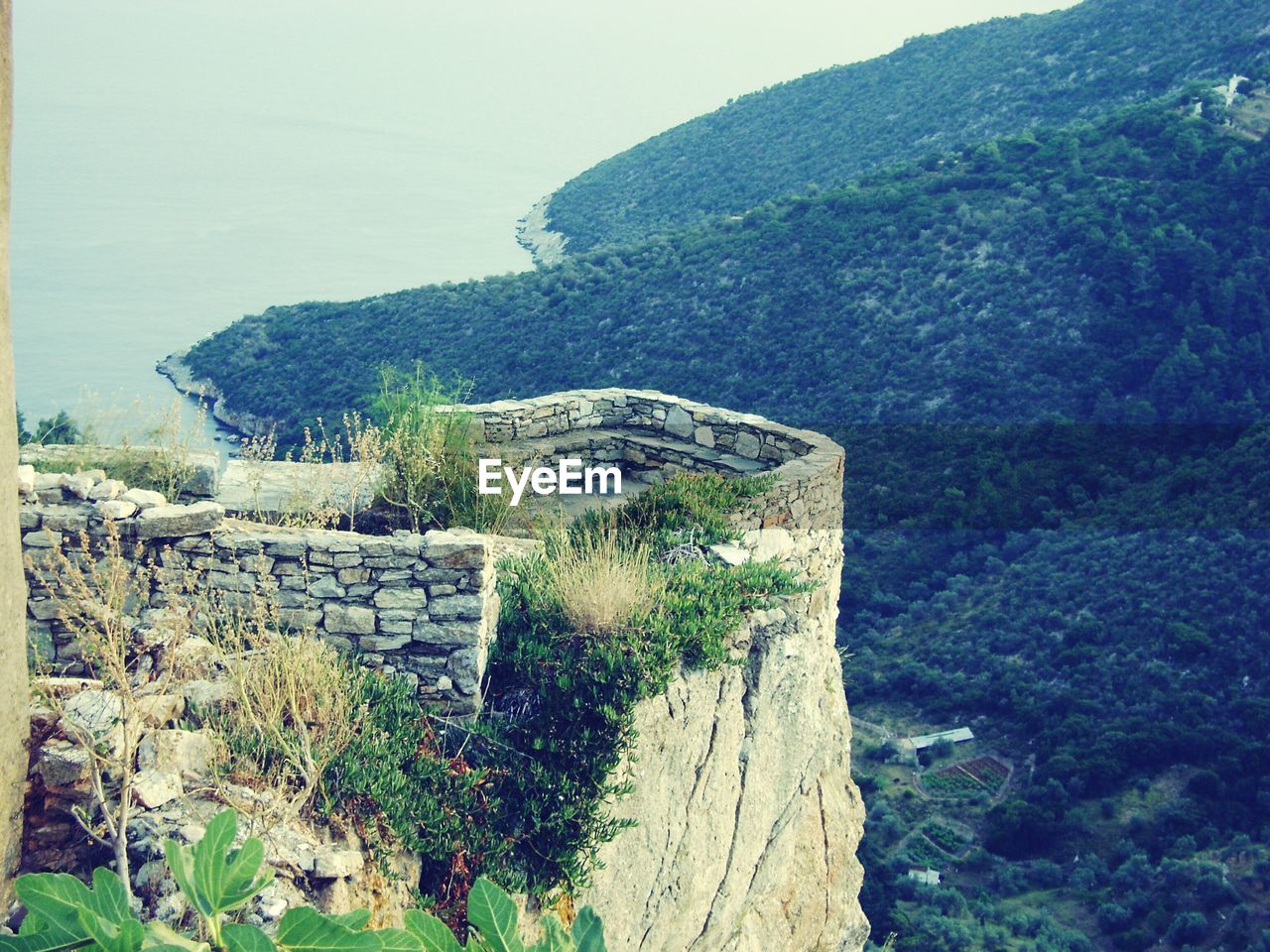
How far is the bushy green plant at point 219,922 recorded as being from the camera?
3873 mm

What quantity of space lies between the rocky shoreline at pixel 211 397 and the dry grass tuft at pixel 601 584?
23951mm

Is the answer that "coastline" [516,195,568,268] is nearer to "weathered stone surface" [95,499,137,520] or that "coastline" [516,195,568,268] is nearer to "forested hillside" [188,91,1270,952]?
"forested hillside" [188,91,1270,952]

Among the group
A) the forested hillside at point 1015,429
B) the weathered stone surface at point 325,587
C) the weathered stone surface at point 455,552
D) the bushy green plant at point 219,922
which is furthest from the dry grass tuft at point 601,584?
the forested hillside at point 1015,429

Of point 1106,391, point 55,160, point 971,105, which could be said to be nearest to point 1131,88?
point 971,105

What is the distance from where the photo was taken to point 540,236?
54562mm

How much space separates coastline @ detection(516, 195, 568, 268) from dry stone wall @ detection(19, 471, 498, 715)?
4165 centimetres

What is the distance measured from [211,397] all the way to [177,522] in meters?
27.4

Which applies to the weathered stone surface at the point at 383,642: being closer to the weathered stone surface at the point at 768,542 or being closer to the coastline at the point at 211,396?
the weathered stone surface at the point at 768,542

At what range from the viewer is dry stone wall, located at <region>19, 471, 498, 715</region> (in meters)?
6.83

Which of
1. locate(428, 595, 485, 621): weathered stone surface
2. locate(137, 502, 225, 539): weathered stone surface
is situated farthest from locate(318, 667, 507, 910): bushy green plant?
locate(137, 502, 225, 539): weathered stone surface

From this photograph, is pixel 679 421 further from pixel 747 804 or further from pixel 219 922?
pixel 219 922

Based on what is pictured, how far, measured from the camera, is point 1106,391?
32.8 m

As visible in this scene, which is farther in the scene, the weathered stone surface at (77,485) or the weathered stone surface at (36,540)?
the weathered stone surface at (77,485)

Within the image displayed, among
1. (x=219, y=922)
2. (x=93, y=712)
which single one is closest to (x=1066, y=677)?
(x=93, y=712)
